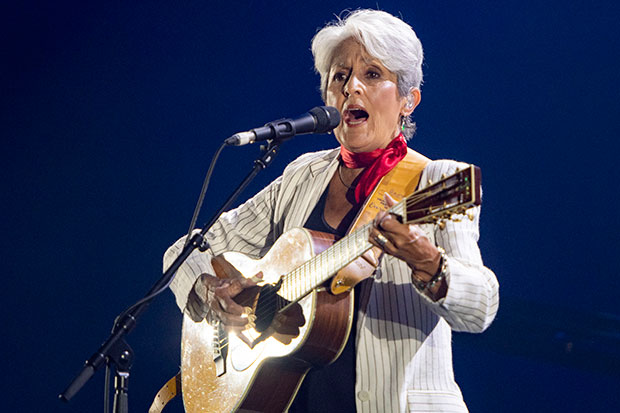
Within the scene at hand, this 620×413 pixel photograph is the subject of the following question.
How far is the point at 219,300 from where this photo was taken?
242cm

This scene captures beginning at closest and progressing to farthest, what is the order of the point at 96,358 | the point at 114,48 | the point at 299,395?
the point at 96,358
the point at 299,395
the point at 114,48

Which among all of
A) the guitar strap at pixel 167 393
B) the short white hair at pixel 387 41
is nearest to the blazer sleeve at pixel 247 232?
the guitar strap at pixel 167 393

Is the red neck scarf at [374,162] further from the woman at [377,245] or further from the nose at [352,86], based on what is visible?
the nose at [352,86]

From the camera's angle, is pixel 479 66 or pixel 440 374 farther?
pixel 479 66

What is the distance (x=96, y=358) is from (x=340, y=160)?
1.28 metres

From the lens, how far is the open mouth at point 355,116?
98.7 inches

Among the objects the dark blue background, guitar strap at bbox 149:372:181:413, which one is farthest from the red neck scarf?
guitar strap at bbox 149:372:181:413

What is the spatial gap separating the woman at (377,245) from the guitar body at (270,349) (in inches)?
3.3

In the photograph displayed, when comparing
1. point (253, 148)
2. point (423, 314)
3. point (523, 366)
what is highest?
point (253, 148)

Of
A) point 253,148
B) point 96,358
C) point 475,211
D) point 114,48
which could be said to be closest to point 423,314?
point 475,211

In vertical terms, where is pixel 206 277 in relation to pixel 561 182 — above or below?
below

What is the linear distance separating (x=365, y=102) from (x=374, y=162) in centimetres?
24

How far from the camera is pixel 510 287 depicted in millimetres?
2898

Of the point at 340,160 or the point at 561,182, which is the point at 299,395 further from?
the point at 561,182
